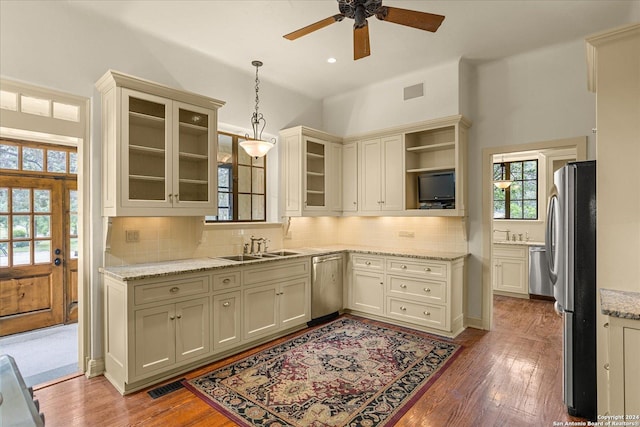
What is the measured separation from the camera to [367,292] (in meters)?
4.52

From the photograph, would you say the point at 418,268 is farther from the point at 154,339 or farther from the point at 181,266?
Answer: the point at 154,339

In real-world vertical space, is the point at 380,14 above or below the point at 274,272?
above

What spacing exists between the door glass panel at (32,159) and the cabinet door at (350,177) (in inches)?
151

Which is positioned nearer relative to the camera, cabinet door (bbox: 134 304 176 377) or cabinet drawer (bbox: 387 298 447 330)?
cabinet door (bbox: 134 304 176 377)

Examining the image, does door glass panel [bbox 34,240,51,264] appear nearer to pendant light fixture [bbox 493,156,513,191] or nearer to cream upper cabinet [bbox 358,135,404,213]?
cream upper cabinet [bbox 358,135,404,213]

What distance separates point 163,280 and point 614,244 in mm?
3204

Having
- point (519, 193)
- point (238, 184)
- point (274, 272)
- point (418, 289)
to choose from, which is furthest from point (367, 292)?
point (519, 193)

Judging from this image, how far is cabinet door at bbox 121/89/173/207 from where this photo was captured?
9.65 feet

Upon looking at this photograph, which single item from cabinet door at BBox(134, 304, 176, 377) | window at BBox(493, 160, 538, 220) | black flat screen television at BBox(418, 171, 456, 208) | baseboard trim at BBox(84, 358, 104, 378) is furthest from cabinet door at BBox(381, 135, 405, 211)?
baseboard trim at BBox(84, 358, 104, 378)

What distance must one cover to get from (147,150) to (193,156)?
42 centimetres

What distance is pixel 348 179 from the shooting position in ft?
16.7

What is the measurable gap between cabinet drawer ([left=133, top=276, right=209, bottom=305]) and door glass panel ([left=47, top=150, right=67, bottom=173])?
267cm

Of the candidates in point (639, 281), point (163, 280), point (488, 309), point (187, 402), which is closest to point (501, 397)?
point (639, 281)

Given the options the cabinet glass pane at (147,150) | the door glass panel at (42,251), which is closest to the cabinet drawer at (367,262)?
the cabinet glass pane at (147,150)
